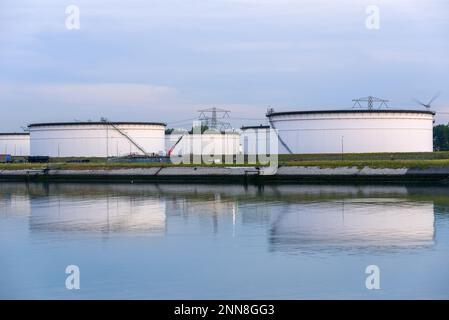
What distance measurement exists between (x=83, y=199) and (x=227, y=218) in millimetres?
14468

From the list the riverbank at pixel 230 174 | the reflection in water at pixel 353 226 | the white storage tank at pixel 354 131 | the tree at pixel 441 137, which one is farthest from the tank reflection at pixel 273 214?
the tree at pixel 441 137

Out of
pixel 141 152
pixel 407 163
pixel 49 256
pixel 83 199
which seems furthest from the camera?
pixel 141 152

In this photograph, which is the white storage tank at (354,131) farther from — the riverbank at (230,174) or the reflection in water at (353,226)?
the reflection in water at (353,226)

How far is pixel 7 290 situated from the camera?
581 inches

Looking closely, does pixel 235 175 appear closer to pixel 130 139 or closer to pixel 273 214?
pixel 273 214

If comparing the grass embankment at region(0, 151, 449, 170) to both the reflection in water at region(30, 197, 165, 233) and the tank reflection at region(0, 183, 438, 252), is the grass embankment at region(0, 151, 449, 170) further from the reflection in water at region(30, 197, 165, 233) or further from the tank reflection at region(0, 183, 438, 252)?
the reflection in water at region(30, 197, 165, 233)

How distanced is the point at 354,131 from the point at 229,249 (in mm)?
51180

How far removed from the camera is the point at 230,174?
185ft

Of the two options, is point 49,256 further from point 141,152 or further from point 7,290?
point 141,152

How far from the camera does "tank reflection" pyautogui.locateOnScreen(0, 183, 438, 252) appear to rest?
21.5 meters

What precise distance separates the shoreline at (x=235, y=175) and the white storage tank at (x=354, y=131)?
533 inches

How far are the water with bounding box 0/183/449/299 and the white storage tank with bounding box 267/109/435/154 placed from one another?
1364 inches

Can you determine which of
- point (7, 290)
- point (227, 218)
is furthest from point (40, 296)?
point (227, 218)
